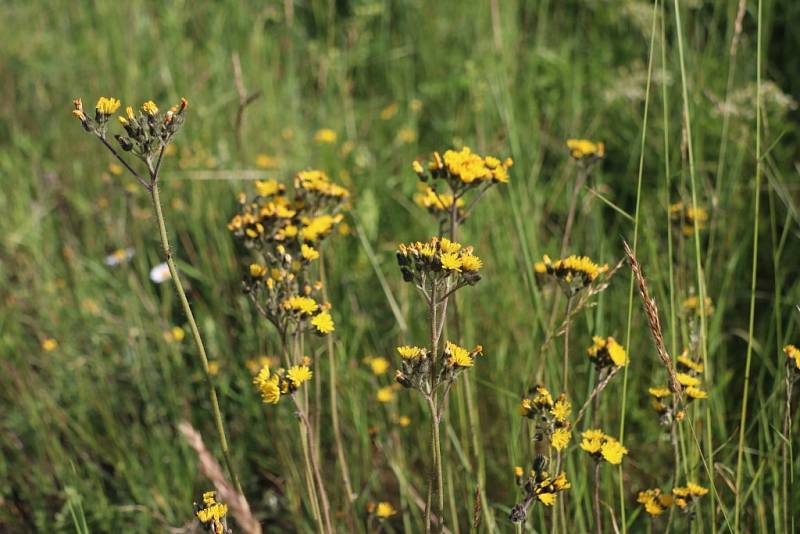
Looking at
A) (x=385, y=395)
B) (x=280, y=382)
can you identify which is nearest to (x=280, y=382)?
(x=280, y=382)


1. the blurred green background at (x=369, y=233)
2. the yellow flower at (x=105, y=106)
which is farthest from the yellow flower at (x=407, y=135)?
the yellow flower at (x=105, y=106)

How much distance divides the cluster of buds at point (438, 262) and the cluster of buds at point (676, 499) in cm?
62

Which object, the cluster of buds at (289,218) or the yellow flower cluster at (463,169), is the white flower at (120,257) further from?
the yellow flower cluster at (463,169)

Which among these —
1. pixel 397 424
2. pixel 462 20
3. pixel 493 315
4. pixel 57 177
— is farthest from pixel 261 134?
pixel 397 424

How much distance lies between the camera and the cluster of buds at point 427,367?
4.58ft

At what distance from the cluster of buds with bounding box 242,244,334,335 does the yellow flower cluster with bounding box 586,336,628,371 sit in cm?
57

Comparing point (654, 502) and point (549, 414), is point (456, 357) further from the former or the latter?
point (654, 502)

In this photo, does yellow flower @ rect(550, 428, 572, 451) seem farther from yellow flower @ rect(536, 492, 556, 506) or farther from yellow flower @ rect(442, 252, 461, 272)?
yellow flower @ rect(442, 252, 461, 272)

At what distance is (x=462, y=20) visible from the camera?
13.8 feet

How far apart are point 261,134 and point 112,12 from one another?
153 cm

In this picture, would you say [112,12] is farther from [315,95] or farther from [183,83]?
[315,95]

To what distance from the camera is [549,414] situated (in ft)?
4.94

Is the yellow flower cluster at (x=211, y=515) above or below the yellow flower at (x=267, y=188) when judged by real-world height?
below

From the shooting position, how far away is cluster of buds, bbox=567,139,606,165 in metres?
2.02
